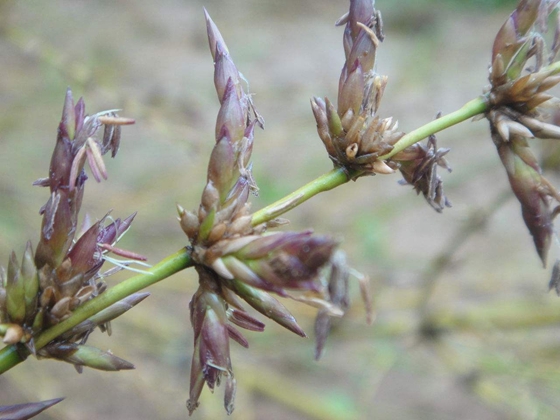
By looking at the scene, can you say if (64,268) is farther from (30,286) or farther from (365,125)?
(365,125)

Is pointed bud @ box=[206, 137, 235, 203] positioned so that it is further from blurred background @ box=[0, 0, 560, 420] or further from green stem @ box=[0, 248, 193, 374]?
blurred background @ box=[0, 0, 560, 420]

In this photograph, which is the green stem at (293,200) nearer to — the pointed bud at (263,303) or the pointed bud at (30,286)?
the pointed bud at (263,303)

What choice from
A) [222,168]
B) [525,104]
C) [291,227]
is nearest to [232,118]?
[222,168]

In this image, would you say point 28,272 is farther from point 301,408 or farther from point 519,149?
point 301,408

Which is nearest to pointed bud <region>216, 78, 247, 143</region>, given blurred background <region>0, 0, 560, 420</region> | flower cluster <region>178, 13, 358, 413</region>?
flower cluster <region>178, 13, 358, 413</region>

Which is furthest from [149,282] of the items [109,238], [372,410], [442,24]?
[442,24]

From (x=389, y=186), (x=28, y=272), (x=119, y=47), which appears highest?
(x=119, y=47)
